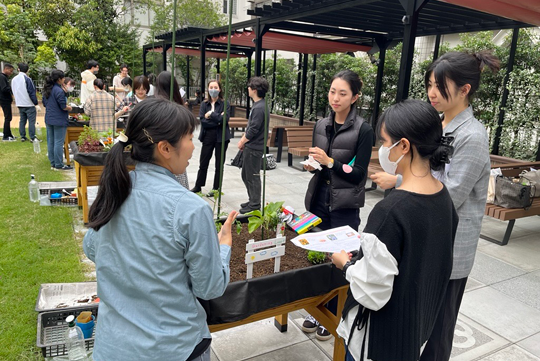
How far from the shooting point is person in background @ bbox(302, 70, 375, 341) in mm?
2781

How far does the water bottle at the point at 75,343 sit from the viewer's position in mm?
2443

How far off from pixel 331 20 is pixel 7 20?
51.2 ft

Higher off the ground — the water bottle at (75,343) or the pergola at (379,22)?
the pergola at (379,22)

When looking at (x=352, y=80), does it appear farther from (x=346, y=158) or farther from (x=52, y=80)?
(x=52, y=80)

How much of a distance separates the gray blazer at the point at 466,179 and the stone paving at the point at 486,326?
1.11 m

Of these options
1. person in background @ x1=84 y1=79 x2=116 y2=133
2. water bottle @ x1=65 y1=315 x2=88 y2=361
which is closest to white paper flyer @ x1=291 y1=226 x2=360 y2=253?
water bottle @ x1=65 y1=315 x2=88 y2=361

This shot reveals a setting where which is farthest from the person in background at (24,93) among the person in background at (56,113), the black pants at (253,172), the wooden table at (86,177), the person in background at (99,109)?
the black pants at (253,172)

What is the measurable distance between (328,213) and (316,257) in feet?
2.22

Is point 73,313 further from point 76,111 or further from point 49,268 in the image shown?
point 76,111

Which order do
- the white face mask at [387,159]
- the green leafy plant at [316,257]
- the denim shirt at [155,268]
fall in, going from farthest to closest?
the green leafy plant at [316,257]
the white face mask at [387,159]
the denim shirt at [155,268]

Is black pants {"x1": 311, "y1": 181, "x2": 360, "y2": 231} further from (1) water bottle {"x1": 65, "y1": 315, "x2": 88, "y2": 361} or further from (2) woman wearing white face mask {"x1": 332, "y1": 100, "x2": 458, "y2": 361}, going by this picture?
(1) water bottle {"x1": 65, "y1": 315, "x2": 88, "y2": 361}

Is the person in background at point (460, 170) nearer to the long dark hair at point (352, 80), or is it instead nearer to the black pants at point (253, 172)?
the long dark hair at point (352, 80)

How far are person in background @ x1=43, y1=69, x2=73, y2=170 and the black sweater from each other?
22.9 ft

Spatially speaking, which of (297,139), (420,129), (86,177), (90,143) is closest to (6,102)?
(90,143)
